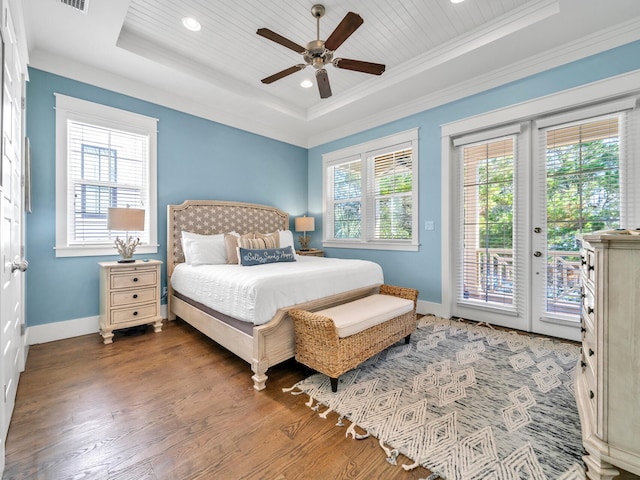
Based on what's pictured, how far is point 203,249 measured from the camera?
3.34 meters

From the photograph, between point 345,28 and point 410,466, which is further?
point 345,28

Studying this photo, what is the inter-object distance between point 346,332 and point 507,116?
→ 2.92 meters

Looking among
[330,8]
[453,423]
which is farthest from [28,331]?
[330,8]

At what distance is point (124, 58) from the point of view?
2920mm

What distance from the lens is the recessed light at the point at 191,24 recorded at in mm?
2579

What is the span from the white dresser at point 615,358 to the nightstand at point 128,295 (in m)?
3.51

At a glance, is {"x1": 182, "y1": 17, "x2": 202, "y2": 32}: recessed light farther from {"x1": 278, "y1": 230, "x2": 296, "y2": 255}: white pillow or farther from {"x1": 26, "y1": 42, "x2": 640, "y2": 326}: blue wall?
{"x1": 278, "y1": 230, "x2": 296, "y2": 255}: white pillow

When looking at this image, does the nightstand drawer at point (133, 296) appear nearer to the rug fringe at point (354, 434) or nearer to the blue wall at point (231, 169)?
the blue wall at point (231, 169)

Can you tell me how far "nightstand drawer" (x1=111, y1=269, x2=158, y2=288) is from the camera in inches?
113

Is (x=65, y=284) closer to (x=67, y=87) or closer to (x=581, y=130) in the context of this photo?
(x=67, y=87)

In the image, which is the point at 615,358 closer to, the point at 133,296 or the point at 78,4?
the point at 133,296

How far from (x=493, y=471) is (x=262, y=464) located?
3.43 feet

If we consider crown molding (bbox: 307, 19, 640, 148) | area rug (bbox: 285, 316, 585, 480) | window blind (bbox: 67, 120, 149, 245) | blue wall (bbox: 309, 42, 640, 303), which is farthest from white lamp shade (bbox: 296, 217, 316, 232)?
area rug (bbox: 285, 316, 585, 480)

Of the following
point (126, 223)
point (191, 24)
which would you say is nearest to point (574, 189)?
point (191, 24)
